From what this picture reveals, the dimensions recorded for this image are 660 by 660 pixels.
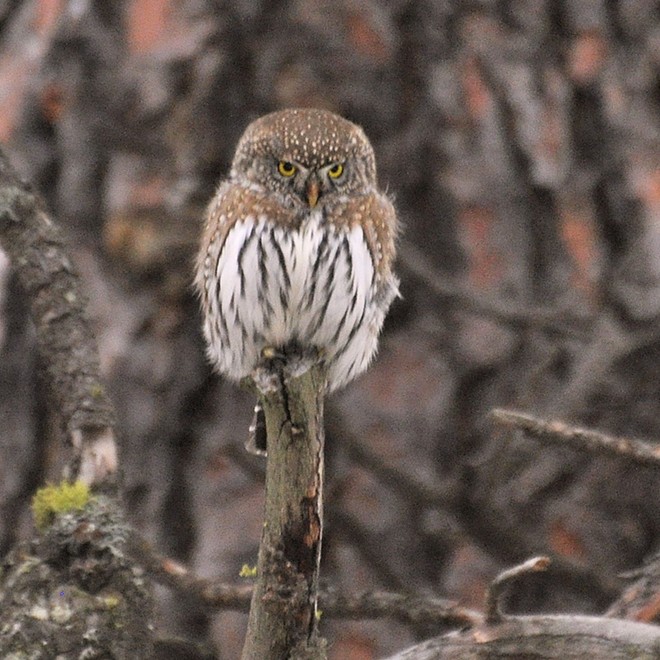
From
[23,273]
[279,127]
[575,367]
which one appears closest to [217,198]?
[279,127]

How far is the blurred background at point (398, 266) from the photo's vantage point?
509 cm

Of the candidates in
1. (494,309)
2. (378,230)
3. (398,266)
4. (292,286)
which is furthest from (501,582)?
(398,266)

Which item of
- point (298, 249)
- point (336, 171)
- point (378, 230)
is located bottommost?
point (298, 249)

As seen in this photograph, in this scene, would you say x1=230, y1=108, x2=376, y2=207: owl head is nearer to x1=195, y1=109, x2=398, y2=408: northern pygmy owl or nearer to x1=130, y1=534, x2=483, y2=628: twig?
x1=195, y1=109, x2=398, y2=408: northern pygmy owl

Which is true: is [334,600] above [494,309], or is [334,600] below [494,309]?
below

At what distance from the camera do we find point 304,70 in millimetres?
5098

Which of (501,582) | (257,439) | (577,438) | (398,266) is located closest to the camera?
(501,582)

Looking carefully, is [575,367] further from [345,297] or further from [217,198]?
[217,198]

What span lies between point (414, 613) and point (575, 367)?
1575 millimetres

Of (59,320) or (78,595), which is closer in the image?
(78,595)

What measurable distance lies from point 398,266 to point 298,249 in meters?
0.84

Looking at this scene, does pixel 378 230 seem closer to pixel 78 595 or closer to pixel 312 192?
pixel 312 192

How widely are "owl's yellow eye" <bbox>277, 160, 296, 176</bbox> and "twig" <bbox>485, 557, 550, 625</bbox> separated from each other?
1806 mm

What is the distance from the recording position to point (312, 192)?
175 inches
